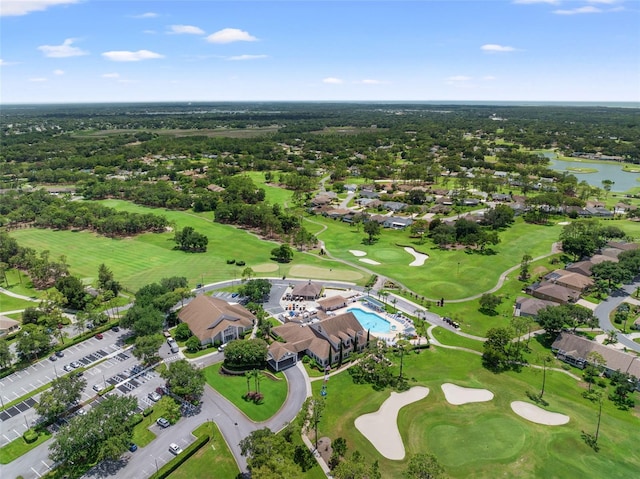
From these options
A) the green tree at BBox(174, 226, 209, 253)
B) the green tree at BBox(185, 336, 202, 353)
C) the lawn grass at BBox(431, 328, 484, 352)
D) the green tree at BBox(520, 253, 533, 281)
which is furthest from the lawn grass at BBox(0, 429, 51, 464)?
the green tree at BBox(520, 253, 533, 281)

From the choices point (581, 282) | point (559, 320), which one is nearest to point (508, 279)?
point (581, 282)

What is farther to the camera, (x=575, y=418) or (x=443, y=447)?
(x=575, y=418)

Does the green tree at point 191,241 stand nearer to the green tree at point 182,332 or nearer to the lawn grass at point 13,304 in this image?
the lawn grass at point 13,304

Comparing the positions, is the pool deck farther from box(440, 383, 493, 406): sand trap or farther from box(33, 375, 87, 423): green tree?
box(33, 375, 87, 423): green tree

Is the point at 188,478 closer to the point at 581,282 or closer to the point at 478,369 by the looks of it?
the point at 478,369

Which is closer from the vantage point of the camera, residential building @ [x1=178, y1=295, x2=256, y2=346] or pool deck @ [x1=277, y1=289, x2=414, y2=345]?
residential building @ [x1=178, y1=295, x2=256, y2=346]

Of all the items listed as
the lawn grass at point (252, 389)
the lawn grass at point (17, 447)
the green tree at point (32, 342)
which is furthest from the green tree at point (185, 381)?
the green tree at point (32, 342)

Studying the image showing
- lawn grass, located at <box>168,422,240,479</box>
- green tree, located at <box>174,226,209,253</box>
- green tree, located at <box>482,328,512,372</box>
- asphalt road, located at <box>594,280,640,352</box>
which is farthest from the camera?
green tree, located at <box>174,226,209,253</box>
